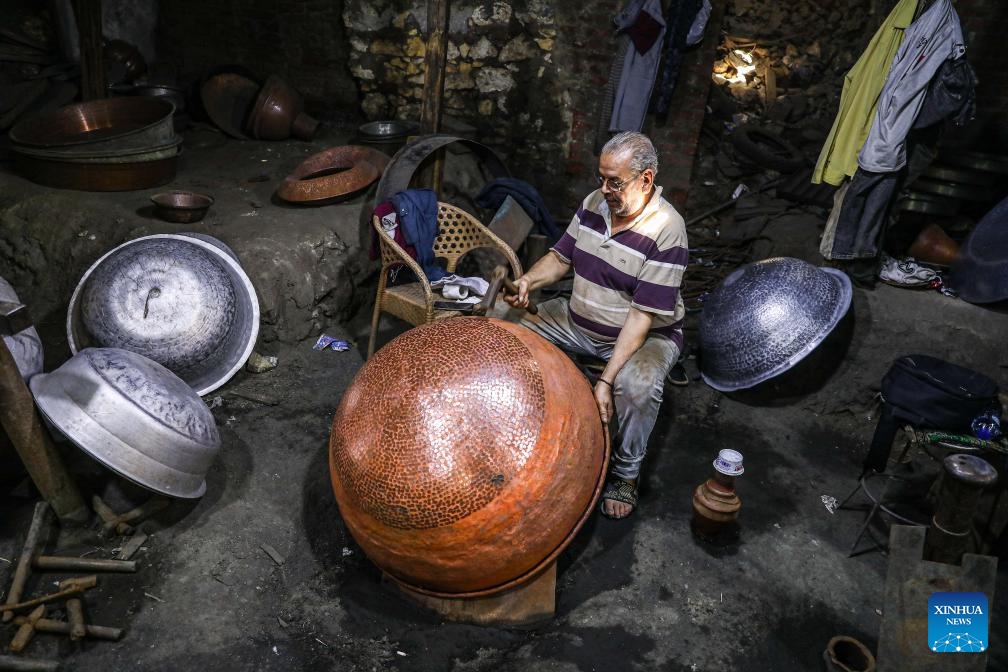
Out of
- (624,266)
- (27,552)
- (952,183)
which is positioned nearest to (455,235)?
(624,266)

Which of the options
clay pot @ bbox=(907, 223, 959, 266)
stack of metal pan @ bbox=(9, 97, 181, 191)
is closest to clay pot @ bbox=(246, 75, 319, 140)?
stack of metal pan @ bbox=(9, 97, 181, 191)

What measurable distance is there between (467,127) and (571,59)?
3.94ft

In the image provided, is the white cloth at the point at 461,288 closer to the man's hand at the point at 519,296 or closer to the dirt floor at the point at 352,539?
the man's hand at the point at 519,296

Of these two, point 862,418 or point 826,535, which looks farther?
point 862,418

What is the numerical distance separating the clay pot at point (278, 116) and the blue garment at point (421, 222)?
313 cm

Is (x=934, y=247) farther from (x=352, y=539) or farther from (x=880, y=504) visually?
(x=352, y=539)

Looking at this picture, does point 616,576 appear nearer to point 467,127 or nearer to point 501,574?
point 501,574

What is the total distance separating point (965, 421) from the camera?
11.4ft

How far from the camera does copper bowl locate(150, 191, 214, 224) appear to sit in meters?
4.77

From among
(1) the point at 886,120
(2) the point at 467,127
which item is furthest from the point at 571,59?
(1) the point at 886,120

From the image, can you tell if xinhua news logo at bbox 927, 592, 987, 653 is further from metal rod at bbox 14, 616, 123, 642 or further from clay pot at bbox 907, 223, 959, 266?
clay pot at bbox 907, 223, 959, 266

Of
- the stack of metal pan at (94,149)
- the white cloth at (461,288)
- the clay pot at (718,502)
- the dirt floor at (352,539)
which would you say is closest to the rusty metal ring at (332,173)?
the dirt floor at (352,539)

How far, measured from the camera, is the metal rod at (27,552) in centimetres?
269

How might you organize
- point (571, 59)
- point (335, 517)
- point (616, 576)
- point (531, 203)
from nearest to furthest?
point (616, 576)
point (335, 517)
point (531, 203)
point (571, 59)
